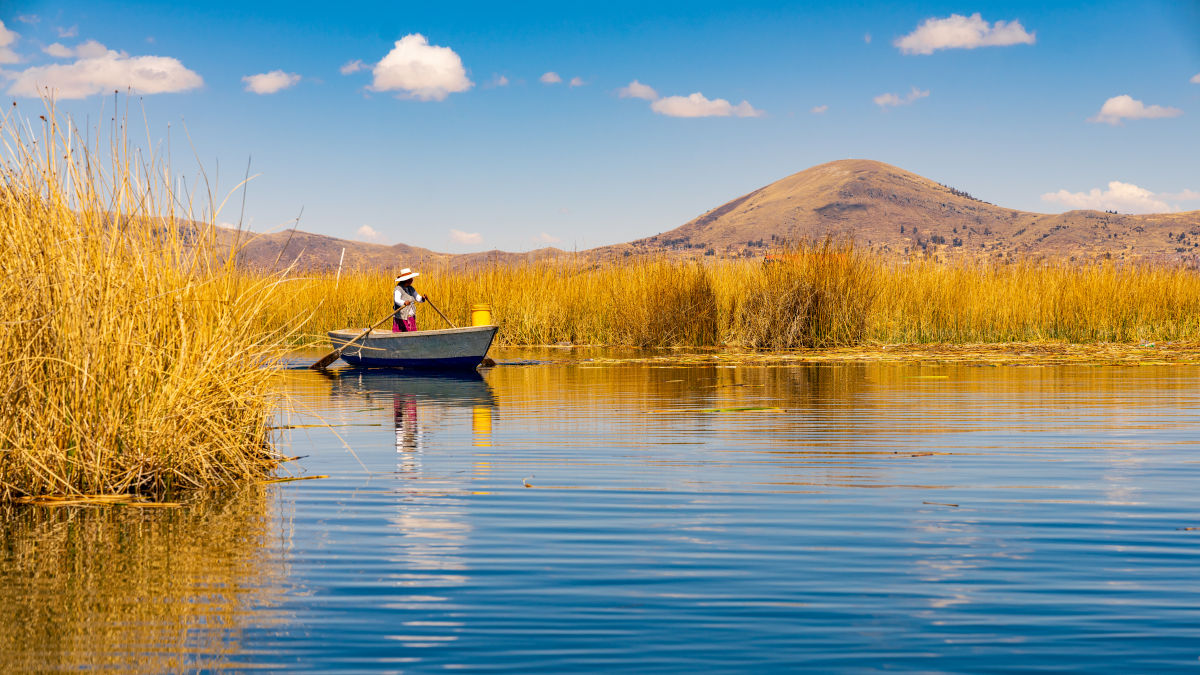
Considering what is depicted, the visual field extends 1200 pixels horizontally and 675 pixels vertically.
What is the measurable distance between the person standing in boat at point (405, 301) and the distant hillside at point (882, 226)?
80.8 meters

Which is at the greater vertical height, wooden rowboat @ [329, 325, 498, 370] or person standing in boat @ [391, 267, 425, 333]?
person standing in boat @ [391, 267, 425, 333]

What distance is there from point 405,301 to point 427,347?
869mm

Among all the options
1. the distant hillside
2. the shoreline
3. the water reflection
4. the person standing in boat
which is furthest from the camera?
the distant hillside

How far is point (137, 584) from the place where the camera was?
178 inches

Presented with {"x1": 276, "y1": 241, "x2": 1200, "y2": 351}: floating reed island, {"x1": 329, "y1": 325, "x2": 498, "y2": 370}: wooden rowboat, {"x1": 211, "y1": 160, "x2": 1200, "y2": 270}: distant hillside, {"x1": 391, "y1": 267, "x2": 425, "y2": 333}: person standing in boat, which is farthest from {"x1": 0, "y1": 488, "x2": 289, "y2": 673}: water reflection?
{"x1": 211, "y1": 160, "x2": 1200, "y2": 270}: distant hillside

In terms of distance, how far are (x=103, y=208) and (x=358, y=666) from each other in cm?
404

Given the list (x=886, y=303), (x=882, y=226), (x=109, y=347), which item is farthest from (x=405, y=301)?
(x=882, y=226)

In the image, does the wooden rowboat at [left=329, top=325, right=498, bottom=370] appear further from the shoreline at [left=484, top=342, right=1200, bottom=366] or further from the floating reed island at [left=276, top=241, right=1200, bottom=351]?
the floating reed island at [left=276, top=241, right=1200, bottom=351]

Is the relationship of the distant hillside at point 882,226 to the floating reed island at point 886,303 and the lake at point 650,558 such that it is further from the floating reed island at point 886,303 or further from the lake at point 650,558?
the lake at point 650,558

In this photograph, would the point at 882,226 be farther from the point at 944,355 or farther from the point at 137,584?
the point at 137,584

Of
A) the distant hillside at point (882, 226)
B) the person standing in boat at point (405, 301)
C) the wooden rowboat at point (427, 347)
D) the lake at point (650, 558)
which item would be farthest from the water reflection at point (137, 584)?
the distant hillside at point (882, 226)

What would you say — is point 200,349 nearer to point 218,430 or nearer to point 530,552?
point 218,430

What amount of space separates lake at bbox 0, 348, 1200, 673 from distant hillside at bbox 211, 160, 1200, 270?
302ft

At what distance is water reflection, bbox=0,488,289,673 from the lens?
3717 millimetres
